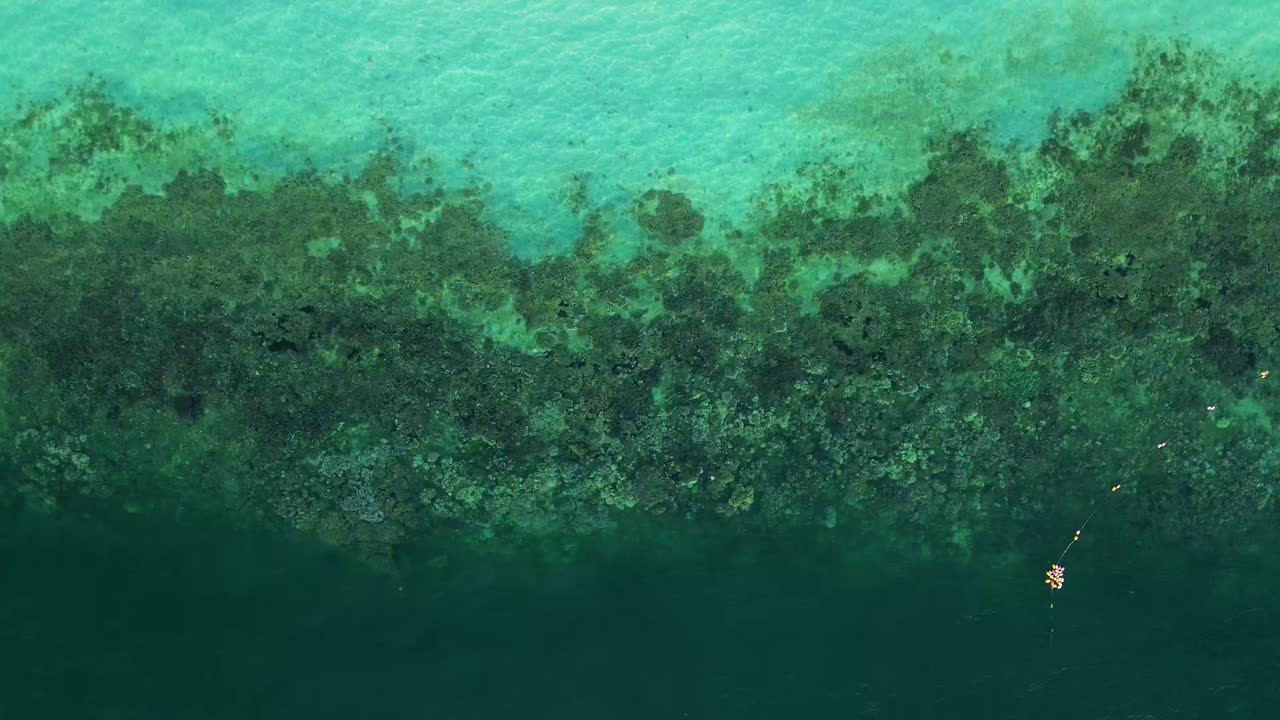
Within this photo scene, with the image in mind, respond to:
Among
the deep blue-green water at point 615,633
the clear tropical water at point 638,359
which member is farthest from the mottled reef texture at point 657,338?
the deep blue-green water at point 615,633

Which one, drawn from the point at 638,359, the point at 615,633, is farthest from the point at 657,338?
the point at 615,633

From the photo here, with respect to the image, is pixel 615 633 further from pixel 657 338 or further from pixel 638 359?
pixel 657 338

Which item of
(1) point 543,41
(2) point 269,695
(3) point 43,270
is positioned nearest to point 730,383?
(1) point 543,41

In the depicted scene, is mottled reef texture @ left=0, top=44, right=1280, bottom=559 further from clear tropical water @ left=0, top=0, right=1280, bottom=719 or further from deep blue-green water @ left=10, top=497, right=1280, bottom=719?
deep blue-green water @ left=10, top=497, right=1280, bottom=719

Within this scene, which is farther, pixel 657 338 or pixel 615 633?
pixel 615 633

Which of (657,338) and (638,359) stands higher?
(657,338)
